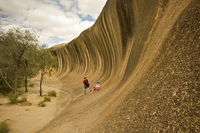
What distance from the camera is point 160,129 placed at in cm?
212

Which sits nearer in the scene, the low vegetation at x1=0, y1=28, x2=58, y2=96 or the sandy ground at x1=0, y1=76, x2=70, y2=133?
the sandy ground at x1=0, y1=76, x2=70, y2=133

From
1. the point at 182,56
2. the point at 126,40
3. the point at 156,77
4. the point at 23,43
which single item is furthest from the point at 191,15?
the point at 23,43

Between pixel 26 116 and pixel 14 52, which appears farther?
pixel 14 52

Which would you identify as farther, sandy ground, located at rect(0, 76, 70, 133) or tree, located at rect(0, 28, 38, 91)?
tree, located at rect(0, 28, 38, 91)

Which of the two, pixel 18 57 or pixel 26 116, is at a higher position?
pixel 18 57

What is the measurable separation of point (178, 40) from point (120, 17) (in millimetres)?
8222

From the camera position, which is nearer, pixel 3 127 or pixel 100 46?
pixel 3 127

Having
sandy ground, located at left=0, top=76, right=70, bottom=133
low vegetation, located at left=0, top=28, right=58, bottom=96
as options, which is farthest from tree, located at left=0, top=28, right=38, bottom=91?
sandy ground, located at left=0, top=76, right=70, bottom=133

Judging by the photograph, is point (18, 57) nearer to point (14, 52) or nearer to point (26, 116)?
point (14, 52)

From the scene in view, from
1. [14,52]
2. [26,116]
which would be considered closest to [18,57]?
[14,52]

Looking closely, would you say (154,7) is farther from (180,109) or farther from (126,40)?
(126,40)

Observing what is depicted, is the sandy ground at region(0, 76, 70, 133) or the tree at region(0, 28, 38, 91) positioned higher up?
the tree at region(0, 28, 38, 91)

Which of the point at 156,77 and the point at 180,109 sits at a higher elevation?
the point at 156,77

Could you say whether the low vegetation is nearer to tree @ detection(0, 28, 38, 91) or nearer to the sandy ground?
tree @ detection(0, 28, 38, 91)
